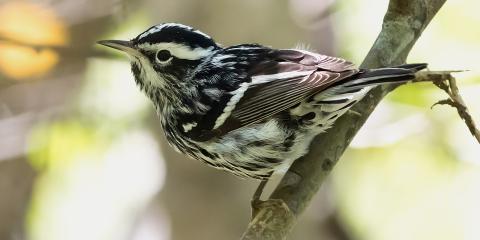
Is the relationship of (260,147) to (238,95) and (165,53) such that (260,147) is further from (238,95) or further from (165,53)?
(165,53)

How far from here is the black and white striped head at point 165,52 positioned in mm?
3807

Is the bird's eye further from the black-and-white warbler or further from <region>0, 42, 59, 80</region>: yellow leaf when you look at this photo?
<region>0, 42, 59, 80</region>: yellow leaf

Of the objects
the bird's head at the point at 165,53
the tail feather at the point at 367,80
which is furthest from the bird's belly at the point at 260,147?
the bird's head at the point at 165,53

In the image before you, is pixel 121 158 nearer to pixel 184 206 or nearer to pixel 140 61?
pixel 184 206

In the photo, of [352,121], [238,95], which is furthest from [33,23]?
[352,121]

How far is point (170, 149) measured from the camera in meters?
5.38

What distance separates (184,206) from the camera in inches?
205

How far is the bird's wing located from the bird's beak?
0.50 metres

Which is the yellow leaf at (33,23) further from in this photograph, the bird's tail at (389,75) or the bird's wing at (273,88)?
the bird's tail at (389,75)

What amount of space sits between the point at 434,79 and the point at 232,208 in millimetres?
2003

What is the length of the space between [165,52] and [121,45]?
0.22 meters

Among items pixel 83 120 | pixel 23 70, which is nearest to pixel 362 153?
pixel 83 120

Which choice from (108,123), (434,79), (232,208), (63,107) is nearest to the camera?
(434,79)

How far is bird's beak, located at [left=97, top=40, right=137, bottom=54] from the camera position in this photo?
3.78 m
